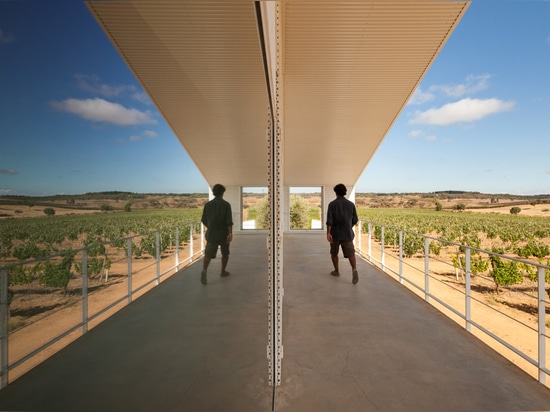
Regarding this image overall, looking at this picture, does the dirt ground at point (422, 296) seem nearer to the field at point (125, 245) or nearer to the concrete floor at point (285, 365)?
the field at point (125, 245)

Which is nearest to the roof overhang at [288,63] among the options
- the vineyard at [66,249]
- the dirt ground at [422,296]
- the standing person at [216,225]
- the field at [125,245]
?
the standing person at [216,225]

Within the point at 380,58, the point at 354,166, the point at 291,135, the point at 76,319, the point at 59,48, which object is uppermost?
the point at 59,48

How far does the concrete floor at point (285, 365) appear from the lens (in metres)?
1.34

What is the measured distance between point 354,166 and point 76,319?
10081mm

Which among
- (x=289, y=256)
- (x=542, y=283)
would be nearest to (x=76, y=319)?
(x=289, y=256)

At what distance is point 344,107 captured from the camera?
5.04 meters

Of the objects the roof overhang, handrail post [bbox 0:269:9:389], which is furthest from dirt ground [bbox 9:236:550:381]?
handrail post [bbox 0:269:9:389]

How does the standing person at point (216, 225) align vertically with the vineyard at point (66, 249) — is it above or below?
above

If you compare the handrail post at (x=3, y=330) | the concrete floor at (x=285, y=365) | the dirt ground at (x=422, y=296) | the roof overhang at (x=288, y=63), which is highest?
the roof overhang at (x=288, y=63)

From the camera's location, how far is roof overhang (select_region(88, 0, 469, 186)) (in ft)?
11.4

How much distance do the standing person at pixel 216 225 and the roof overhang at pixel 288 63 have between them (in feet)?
2.71

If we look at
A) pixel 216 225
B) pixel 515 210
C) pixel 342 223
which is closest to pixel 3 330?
pixel 216 225

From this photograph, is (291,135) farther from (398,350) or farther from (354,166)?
(398,350)

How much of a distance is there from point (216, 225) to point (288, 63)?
2.35 meters
